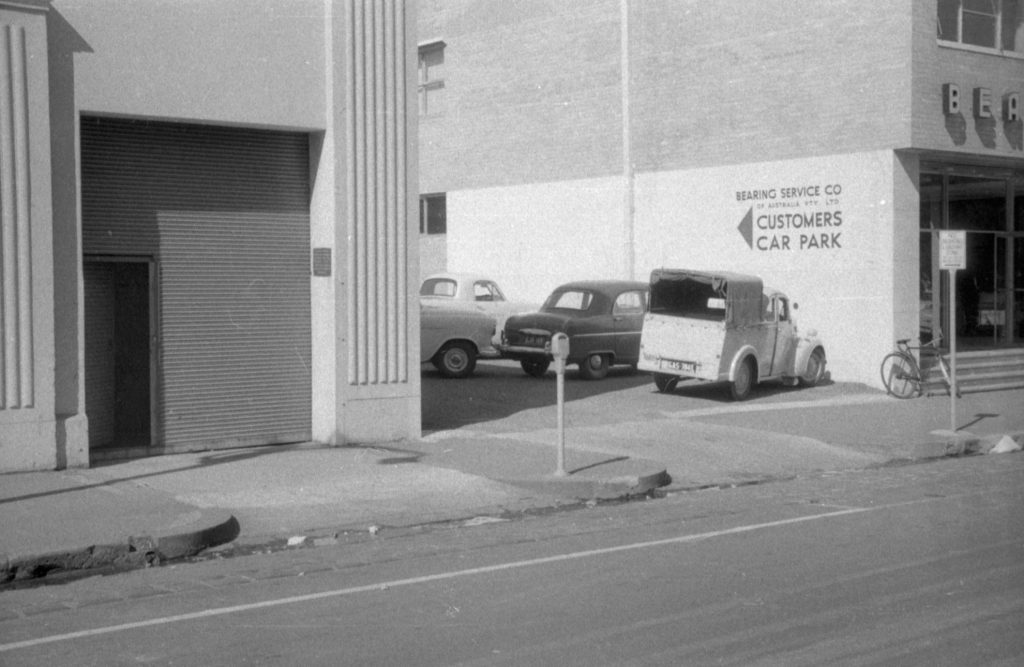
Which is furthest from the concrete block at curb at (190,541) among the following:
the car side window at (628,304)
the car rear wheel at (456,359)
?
the car side window at (628,304)

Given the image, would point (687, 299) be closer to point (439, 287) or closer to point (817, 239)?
point (817, 239)

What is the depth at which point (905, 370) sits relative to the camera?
21469mm

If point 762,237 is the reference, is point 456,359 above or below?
below

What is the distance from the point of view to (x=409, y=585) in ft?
27.0

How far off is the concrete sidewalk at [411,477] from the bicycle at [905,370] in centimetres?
275

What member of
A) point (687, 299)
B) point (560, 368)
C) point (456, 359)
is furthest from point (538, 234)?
point (560, 368)

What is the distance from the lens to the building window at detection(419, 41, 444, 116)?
30.8m

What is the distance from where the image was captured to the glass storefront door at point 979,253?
23438 mm

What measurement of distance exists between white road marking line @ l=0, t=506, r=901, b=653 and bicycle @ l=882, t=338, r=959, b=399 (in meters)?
10.6

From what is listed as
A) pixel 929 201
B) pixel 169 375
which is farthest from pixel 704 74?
pixel 169 375

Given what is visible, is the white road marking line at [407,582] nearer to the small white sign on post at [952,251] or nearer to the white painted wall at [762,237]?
the small white sign on post at [952,251]

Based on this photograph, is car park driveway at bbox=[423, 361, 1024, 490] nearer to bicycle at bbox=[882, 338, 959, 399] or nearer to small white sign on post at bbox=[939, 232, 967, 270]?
bicycle at bbox=[882, 338, 959, 399]

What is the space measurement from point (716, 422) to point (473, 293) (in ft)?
27.7

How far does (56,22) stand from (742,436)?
9.17m
